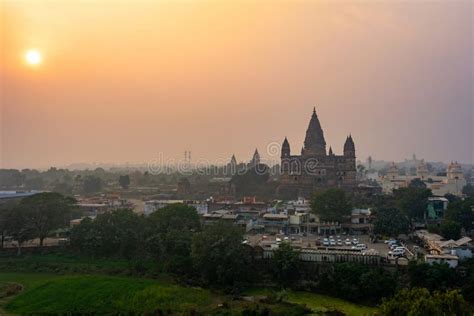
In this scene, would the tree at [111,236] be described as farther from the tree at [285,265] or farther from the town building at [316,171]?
the town building at [316,171]

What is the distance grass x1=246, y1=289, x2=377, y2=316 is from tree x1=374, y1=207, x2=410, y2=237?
11.1 meters

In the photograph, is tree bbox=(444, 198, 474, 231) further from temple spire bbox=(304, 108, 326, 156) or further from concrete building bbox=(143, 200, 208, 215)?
temple spire bbox=(304, 108, 326, 156)

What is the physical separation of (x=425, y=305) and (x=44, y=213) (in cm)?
2641

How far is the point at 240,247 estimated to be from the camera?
26.4 meters

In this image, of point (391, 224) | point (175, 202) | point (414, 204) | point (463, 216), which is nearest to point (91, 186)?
point (175, 202)

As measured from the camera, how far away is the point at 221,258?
25.7 m

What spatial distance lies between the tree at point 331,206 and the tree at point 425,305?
64.1ft

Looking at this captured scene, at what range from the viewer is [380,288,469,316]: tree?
1684 cm

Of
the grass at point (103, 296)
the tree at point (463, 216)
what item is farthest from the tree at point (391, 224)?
the grass at point (103, 296)

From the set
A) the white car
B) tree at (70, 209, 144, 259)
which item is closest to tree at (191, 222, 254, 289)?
tree at (70, 209, 144, 259)

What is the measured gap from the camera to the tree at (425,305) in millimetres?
16844

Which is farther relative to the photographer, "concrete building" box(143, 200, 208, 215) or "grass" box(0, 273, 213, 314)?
"concrete building" box(143, 200, 208, 215)

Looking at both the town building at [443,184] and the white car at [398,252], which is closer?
the white car at [398,252]

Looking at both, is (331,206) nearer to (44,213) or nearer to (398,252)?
(398,252)
